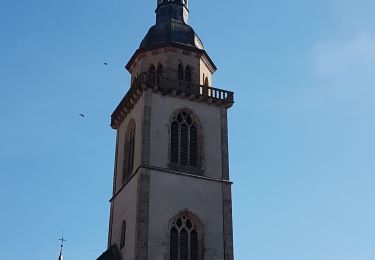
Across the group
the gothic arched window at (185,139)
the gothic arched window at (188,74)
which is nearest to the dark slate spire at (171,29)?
the gothic arched window at (188,74)

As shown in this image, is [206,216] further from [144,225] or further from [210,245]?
[144,225]

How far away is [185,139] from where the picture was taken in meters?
36.8

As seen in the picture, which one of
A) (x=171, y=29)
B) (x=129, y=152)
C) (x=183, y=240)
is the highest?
(x=171, y=29)

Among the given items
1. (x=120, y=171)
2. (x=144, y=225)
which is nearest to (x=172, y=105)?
(x=120, y=171)

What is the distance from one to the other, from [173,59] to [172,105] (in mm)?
3460

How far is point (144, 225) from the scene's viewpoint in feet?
107

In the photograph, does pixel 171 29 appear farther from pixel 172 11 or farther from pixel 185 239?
pixel 185 239

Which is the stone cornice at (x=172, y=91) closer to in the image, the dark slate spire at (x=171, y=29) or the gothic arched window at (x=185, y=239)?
the dark slate spire at (x=171, y=29)

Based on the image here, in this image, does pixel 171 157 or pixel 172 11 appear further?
pixel 172 11

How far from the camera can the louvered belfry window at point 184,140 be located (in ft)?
118

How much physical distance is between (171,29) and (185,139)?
803cm

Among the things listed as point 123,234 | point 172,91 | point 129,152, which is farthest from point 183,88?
point 123,234

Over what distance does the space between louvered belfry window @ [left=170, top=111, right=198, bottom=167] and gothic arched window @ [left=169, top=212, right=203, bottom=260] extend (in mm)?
3410

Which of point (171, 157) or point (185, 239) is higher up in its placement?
point (171, 157)
